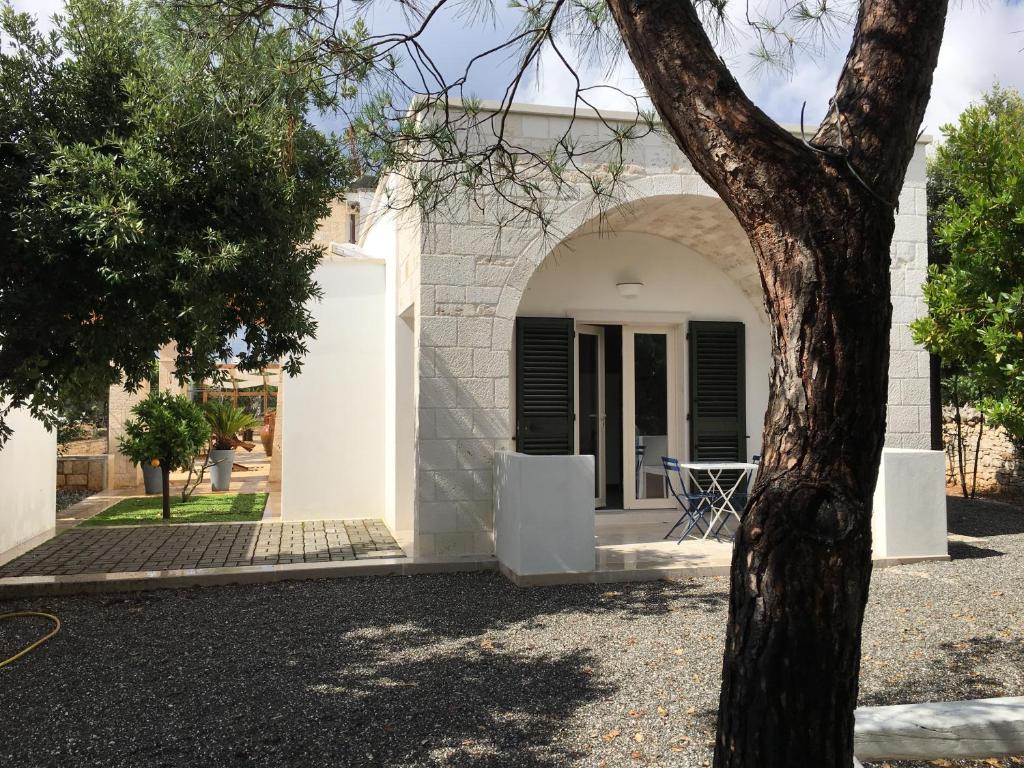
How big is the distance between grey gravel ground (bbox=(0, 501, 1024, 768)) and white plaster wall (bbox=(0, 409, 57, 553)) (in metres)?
2.07

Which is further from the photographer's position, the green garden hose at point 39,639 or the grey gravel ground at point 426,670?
the green garden hose at point 39,639

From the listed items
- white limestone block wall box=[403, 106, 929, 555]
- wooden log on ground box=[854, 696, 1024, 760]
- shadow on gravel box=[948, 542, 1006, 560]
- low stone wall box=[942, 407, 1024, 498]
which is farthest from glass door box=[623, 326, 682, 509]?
wooden log on ground box=[854, 696, 1024, 760]

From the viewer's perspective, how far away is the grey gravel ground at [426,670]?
3.16 meters

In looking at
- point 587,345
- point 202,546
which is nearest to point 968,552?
point 587,345

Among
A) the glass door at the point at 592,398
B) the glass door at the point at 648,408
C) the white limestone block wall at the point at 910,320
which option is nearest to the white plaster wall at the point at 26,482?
the glass door at the point at 592,398

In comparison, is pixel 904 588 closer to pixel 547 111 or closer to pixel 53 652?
pixel 547 111

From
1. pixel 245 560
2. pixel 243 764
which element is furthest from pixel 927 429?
pixel 243 764

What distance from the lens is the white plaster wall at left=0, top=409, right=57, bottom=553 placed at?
7.18 m

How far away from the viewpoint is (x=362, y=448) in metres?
9.07

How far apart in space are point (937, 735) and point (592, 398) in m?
6.44

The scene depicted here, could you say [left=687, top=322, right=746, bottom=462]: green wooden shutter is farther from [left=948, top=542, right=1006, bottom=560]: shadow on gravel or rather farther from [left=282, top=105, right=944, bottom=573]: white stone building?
[left=948, top=542, right=1006, bottom=560]: shadow on gravel

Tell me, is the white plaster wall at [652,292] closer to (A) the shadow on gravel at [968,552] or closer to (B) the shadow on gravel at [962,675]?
(A) the shadow on gravel at [968,552]

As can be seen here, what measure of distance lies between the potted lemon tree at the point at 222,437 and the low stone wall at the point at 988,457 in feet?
35.1

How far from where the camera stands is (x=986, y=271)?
248 inches
